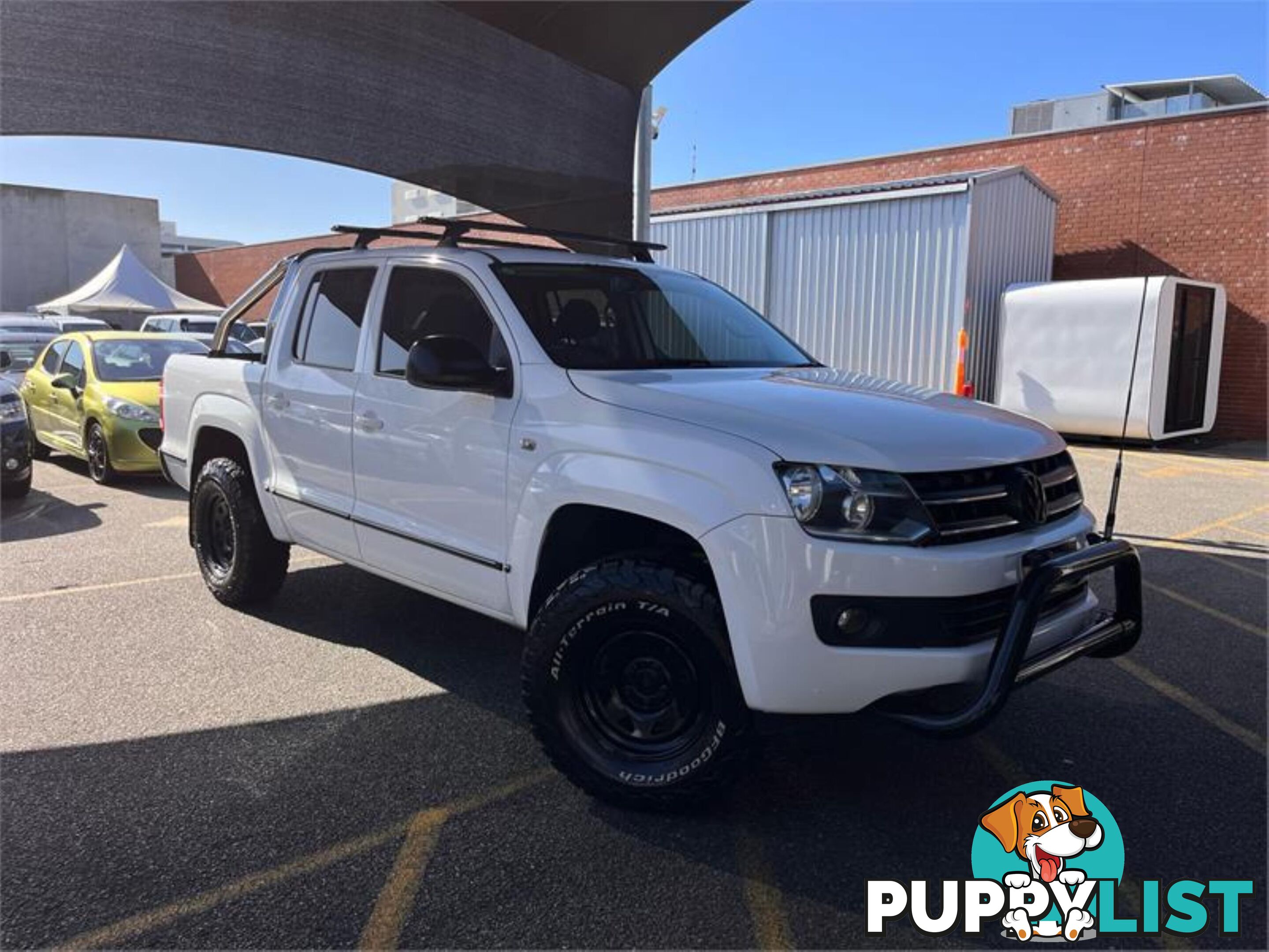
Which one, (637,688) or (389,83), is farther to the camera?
(389,83)

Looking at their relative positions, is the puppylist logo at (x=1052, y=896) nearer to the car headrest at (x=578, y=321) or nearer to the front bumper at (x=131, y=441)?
the car headrest at (x=578, y=321)

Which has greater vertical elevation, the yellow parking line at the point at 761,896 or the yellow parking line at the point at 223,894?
the yellow parking line at the point at 761,896

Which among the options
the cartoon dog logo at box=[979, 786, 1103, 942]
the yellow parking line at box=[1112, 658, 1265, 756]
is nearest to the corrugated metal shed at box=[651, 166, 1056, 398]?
the yellow parking line at box=[1112, 658, 1265, 756]

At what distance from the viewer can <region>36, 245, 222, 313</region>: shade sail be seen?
2883 centimetres

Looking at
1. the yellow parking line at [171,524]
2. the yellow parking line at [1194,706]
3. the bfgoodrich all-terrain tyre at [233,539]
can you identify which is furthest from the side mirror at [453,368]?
the yellow parking line at [171,524]

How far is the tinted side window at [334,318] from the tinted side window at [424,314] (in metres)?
0.20

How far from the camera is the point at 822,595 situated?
9.25 feet

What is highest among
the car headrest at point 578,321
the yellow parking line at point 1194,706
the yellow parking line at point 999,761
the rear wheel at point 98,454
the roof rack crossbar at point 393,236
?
the roof rack crossbar at point 393,236

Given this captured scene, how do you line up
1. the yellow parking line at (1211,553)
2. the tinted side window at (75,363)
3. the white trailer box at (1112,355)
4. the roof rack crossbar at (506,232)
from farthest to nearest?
the white trailer box at (1112,355) → the tinted side window at (75,363) → the yellow parking line at (1211,553) → the roof rack crossbar at (506,232)

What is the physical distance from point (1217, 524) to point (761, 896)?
717cm

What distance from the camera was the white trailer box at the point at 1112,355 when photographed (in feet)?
40.1

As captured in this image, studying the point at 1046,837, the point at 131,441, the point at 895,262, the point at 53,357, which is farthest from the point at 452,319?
the point at 895,262

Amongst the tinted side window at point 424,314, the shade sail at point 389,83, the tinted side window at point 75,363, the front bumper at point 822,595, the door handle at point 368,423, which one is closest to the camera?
the front bumper at point 822,595

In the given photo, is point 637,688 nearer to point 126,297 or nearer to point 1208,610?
point 1208,610
